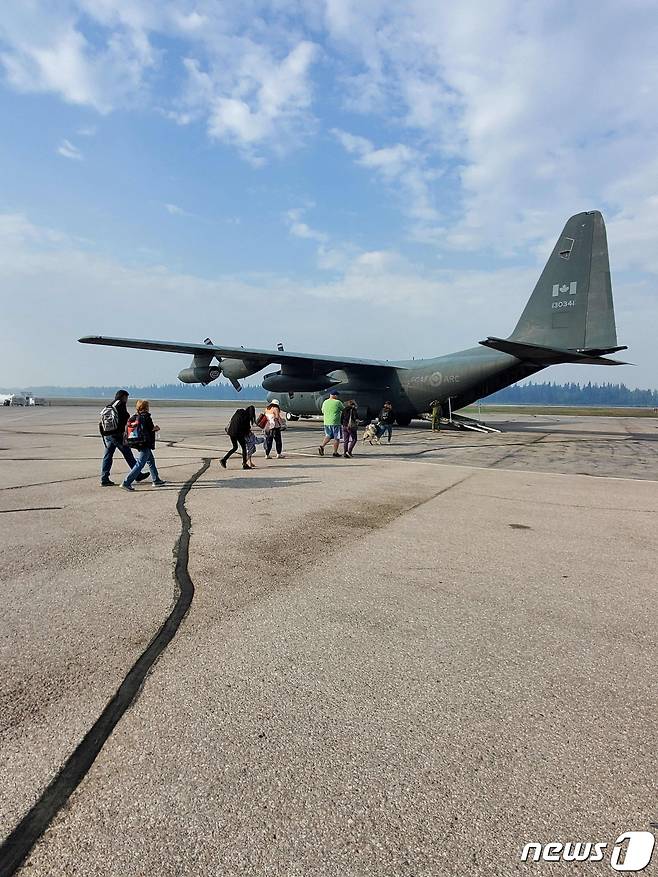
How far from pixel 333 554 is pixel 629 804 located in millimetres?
3614

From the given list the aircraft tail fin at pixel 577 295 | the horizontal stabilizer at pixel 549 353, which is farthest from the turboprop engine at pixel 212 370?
the aircraft tail fin at pixel 577 295

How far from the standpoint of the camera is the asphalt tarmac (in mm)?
1932

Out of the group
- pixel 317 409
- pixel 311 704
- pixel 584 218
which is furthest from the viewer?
pixel 317 409

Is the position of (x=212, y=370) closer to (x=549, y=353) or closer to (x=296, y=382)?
(x=296, y=382)

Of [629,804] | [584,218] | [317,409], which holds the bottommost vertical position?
[629,804]

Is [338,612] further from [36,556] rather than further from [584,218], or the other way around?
[584,218]

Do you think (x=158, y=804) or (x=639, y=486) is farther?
(x=639, y=486)

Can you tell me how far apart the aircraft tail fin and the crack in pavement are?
1796 centimetres

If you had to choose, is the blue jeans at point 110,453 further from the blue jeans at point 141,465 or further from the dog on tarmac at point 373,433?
the dog on tarmac at point 373,433

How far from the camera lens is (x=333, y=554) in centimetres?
547

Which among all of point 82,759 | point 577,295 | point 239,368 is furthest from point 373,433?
point 82,759

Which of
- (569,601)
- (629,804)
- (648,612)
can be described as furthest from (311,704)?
(648,612)

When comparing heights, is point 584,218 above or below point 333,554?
above

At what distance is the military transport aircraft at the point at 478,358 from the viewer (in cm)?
1730
